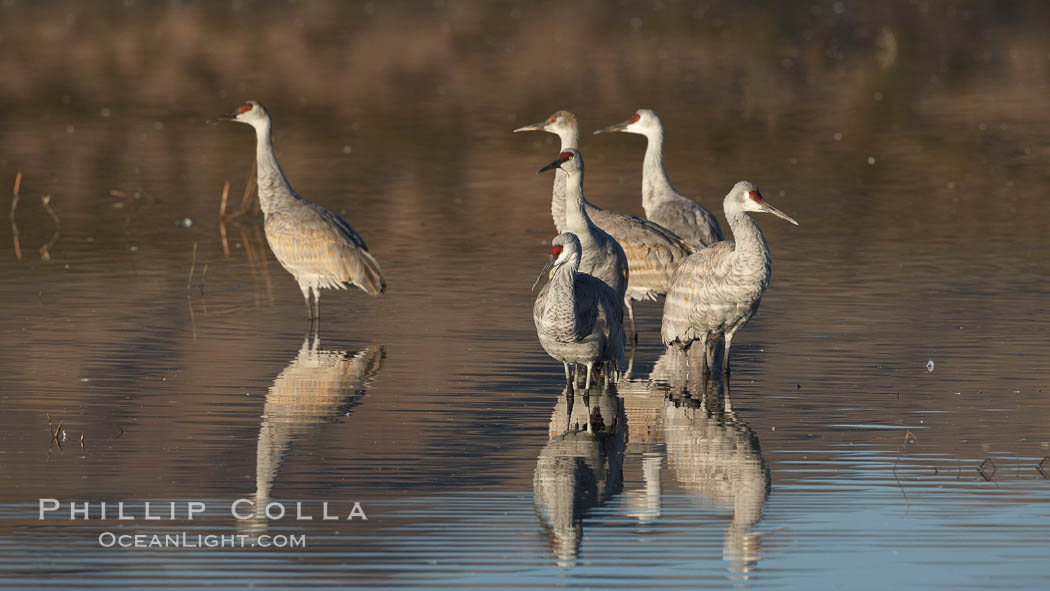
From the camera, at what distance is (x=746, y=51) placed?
4269 cm

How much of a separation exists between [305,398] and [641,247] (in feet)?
13.5

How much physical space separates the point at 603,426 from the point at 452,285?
18.8ft

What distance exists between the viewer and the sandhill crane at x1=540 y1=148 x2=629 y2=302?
14008 mm

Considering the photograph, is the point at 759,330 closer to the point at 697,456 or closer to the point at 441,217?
the point at 697,456

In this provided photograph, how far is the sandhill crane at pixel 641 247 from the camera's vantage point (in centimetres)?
1511

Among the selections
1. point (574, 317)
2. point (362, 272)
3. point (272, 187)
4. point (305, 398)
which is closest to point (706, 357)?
point (574, 317)

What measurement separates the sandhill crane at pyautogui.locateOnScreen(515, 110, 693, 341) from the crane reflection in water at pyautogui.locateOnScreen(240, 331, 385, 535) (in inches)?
92.6

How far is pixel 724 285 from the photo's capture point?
42.6 feet

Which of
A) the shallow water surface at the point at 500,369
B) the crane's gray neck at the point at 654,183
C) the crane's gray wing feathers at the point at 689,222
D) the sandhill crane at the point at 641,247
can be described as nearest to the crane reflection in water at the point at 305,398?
the shallow water surface at the point at 500,369

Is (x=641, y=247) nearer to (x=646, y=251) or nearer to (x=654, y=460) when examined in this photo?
(x=646, y=251)

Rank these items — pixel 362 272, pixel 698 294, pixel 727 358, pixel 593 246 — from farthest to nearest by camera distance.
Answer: pixel 362 272
pixel 593 246
pixel 698 294
pixel 727 358

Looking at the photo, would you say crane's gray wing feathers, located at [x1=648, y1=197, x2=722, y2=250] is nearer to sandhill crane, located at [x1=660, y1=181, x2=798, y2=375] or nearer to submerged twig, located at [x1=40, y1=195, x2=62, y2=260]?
sandhill crane, located at [x1=660, y1=181, x2=798, y2=375]

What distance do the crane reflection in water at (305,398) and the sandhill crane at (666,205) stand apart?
370 centimetres

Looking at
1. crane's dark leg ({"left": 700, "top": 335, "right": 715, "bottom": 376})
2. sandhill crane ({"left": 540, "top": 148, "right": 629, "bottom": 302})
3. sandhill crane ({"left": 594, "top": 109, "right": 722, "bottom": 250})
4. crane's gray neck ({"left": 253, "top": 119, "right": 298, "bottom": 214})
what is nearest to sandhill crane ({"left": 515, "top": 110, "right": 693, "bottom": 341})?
sandhill crane ({"left": 540, "top": 148, "right": 629, "bottom": 302})
